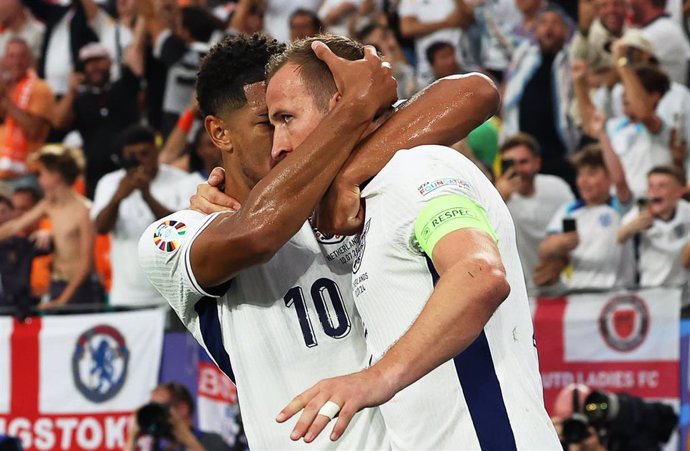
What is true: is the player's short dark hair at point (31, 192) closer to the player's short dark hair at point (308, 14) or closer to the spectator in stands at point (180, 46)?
the spectator in stands at point (180, 46)

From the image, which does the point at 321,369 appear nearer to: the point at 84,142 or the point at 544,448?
the point at 544,448

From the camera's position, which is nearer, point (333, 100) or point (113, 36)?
point (333, 100)

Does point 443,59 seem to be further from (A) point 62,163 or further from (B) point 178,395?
(B) point 178,395

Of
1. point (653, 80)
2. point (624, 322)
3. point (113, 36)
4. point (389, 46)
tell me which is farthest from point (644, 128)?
point (113, 36)

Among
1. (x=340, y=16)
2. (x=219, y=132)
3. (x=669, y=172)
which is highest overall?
(x=340, y=16)

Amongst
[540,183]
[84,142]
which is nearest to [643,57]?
[540,183]

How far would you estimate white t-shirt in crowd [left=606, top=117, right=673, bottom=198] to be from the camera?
922 centimetres

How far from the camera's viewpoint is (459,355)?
292cm

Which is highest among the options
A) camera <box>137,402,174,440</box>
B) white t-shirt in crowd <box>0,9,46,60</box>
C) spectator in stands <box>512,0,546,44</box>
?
white t-shirt in crowd <box>0,9,46,60</box>

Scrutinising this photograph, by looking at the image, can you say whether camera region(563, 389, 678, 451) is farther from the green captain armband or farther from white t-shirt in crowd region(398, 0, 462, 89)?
white t-shirt in crowd region(398, 0, 462, 89)

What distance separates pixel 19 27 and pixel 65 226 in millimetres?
3562

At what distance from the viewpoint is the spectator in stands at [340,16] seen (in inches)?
447

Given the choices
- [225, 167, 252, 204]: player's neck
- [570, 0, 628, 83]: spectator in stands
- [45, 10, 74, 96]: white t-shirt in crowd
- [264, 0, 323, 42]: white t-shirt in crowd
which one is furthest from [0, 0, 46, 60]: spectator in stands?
[225, 167, 252, 204]: player's neck

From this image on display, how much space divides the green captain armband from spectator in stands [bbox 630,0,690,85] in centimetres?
743
